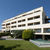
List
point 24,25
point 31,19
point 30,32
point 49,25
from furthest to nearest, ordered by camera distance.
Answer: point 24,25 → point 31,19 → point 49,25 → point 30,32

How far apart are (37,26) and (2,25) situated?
38891 mm

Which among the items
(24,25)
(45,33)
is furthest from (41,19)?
(24,25)

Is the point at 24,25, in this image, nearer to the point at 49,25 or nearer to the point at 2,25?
the point at 49,25

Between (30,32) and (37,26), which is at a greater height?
(37,26)

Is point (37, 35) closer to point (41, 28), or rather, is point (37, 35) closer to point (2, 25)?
point (41, 28)

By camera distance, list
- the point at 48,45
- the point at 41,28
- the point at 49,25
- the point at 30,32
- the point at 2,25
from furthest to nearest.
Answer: the point at 2,25 < the point at 41,28 < the point at 49,25 < the point at 30,32 < the point at 48,45

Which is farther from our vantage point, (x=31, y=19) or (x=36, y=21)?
(x=31, y=19)

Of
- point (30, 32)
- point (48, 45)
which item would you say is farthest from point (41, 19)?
point (48, 45)

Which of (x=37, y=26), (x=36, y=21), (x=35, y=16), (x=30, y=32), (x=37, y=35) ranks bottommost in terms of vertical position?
(x=37, y=35)

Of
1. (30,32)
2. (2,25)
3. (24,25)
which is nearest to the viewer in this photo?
(30,32)

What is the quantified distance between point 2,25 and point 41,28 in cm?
4097

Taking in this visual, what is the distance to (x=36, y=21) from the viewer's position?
1286 inches

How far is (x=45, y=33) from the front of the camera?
2872 cm

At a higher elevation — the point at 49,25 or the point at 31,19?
the point at 31,19
